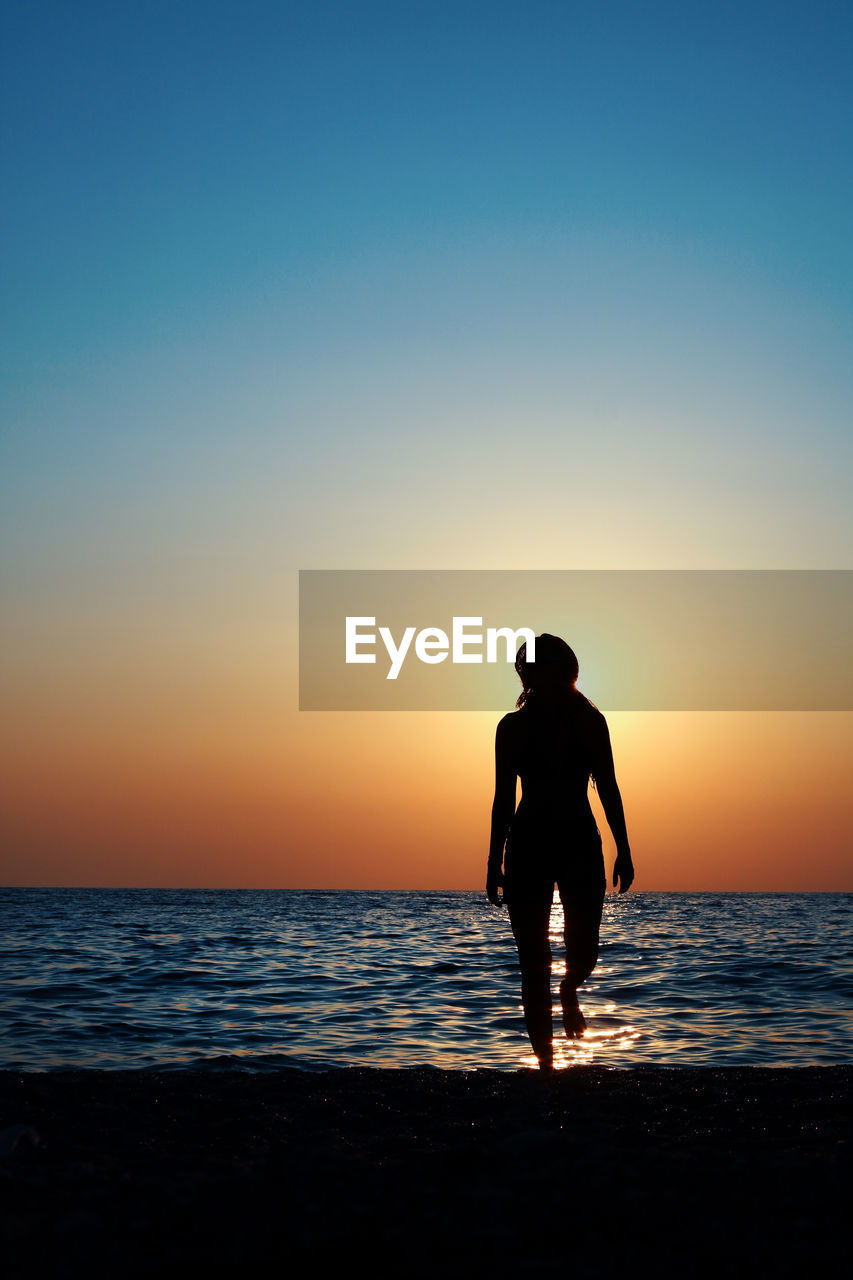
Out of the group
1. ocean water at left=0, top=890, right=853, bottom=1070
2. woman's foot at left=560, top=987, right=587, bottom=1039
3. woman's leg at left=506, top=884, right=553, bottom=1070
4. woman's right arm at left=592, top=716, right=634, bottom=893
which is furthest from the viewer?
ocean water at left=0, top=890, right=853, bottom=1070

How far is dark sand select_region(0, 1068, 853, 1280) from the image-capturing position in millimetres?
2766

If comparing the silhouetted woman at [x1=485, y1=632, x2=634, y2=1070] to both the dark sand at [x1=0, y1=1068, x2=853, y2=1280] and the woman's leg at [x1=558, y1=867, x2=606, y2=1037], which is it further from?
the dark sand at [x1=0, y1=1068, x2=853, y2=1280]

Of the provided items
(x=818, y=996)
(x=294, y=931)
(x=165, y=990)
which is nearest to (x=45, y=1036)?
(x=165, y=990)

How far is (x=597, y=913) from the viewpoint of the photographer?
571 centimetres

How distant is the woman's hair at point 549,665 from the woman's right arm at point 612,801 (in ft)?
1.22

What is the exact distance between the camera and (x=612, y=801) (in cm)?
597

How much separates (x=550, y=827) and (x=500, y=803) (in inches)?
15.2

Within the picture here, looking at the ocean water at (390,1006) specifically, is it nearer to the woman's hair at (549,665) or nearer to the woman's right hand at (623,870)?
the woman's right hand at (623,870)

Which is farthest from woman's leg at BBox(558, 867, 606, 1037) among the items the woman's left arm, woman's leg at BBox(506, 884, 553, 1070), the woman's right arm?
the woman's left arm

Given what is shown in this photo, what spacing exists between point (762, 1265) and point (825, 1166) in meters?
1.01

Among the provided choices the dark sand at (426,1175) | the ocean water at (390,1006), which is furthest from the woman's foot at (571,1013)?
the ocean water at (390,1006)

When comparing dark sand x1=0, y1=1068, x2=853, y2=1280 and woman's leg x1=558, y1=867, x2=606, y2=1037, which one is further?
woman's leg x1=558, y1=867, x2=606, y2=1037

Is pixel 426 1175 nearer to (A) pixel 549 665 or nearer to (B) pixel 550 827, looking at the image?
(B) pixel 550 827

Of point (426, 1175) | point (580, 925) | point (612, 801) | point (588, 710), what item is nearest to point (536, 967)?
point (580, 925)
